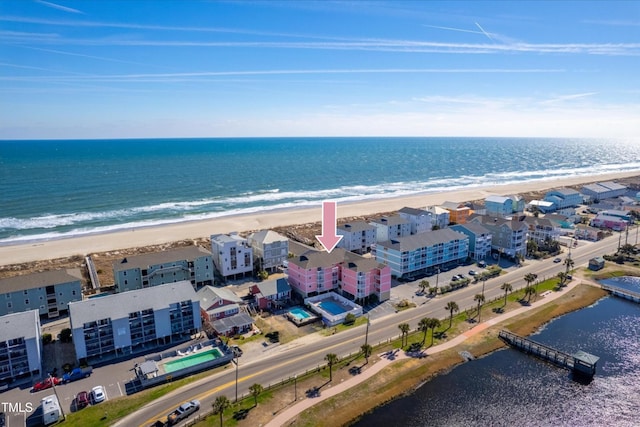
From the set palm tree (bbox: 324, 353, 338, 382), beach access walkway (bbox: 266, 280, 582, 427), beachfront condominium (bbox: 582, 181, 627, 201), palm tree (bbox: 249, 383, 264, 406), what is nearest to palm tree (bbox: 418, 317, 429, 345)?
beach access walkway (bbox: 266, 280, 582, 427)

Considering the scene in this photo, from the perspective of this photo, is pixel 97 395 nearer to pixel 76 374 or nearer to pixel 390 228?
pixel 76 374

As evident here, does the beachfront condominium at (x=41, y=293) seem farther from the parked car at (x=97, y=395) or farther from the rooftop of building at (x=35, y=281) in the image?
the parked car at (x=97, y=395)

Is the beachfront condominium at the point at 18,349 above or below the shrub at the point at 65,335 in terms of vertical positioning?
above

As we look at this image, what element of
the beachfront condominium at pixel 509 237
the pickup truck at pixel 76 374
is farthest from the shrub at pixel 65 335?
the beachfront condominium at pixel 509 237

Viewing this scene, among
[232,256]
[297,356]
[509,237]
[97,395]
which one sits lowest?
[297,356]

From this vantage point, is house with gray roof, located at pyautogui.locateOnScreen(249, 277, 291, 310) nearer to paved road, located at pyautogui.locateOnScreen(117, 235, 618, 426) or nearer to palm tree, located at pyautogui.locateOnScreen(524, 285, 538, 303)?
paved road, located at pyautogui.locateOnScreen(117, 235, 618, 426)

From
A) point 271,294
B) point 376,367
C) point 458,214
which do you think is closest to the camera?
point 376,367

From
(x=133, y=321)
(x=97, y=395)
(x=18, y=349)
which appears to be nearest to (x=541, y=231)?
(x=133, y=321)
